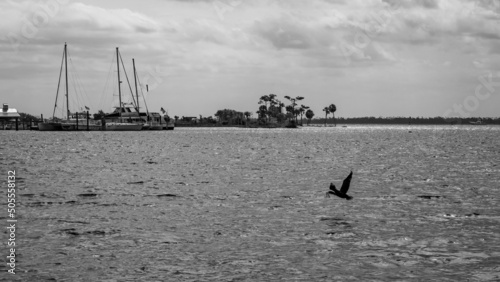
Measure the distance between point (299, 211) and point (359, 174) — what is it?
85.6 ft

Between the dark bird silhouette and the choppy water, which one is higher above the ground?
the dark bird silhouette

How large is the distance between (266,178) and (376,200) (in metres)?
16.5

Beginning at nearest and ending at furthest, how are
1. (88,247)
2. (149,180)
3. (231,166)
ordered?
(88,247)
(149,180)
(231,166)

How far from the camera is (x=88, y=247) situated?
22.6 metres

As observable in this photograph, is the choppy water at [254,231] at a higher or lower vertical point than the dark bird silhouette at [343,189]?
lower

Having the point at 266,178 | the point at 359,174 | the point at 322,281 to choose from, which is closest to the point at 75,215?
the point at 322,281

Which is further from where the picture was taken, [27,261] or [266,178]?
[266,178]

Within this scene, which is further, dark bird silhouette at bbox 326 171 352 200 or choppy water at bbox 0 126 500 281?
dark bird silhouette at bbox 326 171 352 200

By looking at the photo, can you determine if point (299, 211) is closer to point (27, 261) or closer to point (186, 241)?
point (186, 241)

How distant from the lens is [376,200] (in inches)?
1414

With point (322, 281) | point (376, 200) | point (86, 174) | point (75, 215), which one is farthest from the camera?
point (86, 174)

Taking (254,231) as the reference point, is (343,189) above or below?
above

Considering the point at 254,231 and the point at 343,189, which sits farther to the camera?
the point at 343,189

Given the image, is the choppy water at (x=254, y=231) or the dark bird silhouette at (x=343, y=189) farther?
the dark bird silhouette at (x=343, y=189)
